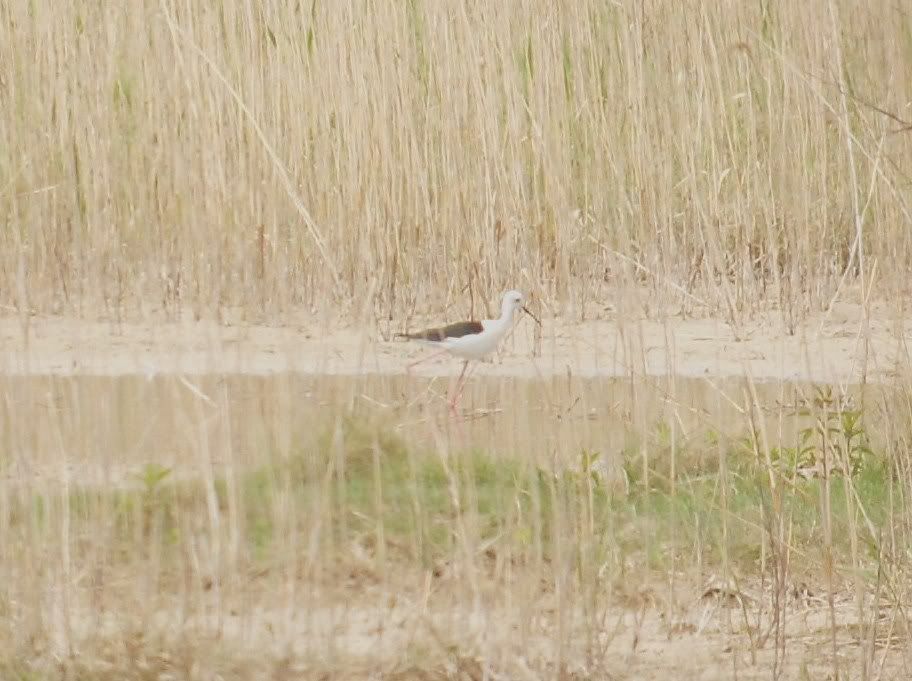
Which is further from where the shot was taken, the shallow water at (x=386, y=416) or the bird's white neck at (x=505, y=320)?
the bird's white neck at (x=505, y=320)

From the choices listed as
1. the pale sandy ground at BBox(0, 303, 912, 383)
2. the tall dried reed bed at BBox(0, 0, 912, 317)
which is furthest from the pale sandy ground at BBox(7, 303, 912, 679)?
the tall dried reed bed at BBox(0, 0, 912, 317)

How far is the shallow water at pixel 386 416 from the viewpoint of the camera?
414 cm

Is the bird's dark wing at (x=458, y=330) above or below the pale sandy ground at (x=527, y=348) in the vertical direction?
above

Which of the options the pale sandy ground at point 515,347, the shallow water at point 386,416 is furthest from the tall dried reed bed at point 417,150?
the shallow water at point 386,416

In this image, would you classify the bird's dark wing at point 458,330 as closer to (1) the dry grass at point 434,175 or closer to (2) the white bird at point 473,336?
(2) the white bird at point 473,336

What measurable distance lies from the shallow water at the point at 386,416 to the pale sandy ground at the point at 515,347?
12 cm

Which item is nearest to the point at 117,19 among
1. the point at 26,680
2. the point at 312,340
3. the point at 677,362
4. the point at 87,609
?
the point at 312,340

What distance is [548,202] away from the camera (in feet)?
20.2

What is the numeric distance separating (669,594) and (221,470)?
4.54 ft

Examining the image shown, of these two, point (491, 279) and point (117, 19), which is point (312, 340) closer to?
point (491, 279)

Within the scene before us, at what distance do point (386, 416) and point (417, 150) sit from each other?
5.42ft

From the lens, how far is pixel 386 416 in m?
4.62

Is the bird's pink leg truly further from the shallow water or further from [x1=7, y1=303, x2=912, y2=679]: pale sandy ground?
[x1=7, y1=303, x2=912, y2=679]: pale sandy ground

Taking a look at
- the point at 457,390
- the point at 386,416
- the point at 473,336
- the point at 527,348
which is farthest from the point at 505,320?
the point at 527,348
